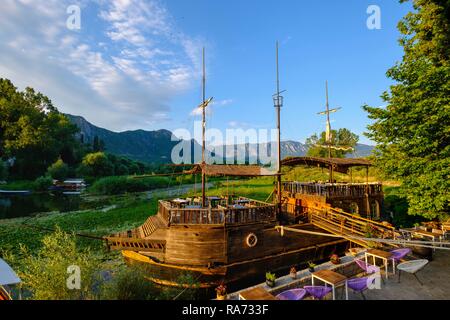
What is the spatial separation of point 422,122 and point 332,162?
543cm

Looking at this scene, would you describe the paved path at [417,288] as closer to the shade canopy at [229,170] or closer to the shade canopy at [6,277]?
the shade canopy at [229,170]

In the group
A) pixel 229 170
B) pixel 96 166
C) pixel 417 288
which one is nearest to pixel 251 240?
pixel 229 170

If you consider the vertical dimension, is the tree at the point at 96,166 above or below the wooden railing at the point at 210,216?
above

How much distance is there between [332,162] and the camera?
1411 centimetres

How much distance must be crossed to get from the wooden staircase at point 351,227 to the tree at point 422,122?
1.48 metres

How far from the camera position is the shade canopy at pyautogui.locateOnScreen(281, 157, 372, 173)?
47.0ft

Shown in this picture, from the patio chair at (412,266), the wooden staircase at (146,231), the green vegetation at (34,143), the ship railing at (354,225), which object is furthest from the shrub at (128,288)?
the green vegetation at (34,143)

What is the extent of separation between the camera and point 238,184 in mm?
53625

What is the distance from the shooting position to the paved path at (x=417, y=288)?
626 centimetres

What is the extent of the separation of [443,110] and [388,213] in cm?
1390

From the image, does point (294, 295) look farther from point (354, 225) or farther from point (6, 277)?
point (6, 277)

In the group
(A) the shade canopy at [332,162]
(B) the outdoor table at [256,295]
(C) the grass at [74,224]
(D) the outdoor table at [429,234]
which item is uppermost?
(A) the shade canopy at [332,162]

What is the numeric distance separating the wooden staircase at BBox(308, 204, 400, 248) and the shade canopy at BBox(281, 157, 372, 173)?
113 inches
